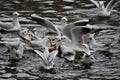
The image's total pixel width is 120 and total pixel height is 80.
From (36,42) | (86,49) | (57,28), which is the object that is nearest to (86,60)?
(86,49)

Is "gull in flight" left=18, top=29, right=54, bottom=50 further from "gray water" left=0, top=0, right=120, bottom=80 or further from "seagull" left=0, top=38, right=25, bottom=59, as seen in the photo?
"seagull" left=0, top=38, right=25, bottom=59

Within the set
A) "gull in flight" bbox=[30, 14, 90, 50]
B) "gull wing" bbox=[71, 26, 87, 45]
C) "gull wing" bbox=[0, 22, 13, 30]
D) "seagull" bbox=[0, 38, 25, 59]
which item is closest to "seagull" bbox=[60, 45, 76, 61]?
"gull wing" bbox=[71, 26, 87, 45]

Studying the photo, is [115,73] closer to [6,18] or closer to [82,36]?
[82,36]

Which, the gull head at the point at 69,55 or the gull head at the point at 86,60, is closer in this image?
the gull head at the point at 86,60

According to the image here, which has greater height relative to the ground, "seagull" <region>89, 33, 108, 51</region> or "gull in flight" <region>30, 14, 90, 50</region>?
"gull in flight" <region>30, 14, 90, 50</region>

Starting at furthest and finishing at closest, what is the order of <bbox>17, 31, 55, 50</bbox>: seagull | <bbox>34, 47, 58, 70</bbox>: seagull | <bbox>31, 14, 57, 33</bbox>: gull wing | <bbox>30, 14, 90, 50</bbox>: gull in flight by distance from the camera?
1. <bbox>31, 14, 57, 33</bbox>: gull wing
2. <bbox>30, 14, 90, 50</bbox>: gull in flight
3. <bbox>17, 31, 55, 50</bbox>: seagull
4. <bbox>34, 47, 58, 70</bbox>: seagull

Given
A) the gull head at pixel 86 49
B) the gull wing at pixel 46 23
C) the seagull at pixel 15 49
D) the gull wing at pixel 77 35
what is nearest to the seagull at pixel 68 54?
the gull head at pixel 86 49

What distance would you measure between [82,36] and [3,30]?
13.5 ft

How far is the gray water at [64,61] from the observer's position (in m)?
15.5

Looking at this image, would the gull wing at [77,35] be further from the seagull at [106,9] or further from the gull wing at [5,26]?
the seagull at [106,9]

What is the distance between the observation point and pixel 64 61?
17000 mm

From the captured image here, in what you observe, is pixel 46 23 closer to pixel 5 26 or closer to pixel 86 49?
pixel 5 26

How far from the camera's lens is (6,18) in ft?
73.0

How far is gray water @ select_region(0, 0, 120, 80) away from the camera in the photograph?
15.5 metres
